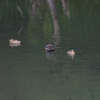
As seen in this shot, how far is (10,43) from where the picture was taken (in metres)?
13.2

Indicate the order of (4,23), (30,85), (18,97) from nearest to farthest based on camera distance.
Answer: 1. (18,97)
2. (30,85)
3. (4,23)

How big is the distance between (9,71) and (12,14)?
46.1ft

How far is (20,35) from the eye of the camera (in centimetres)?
1517


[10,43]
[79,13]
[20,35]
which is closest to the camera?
[10,43]

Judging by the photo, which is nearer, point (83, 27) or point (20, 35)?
point (20, 35)

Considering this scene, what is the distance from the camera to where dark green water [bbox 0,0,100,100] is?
7.58 m

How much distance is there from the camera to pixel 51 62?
10070mm

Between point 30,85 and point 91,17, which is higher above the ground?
point 30,85

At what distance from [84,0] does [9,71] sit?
2060 centimetres

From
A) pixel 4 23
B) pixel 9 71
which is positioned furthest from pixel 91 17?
pixel 9 71

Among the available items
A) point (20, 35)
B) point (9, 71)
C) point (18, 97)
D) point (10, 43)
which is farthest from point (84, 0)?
point (18, 97)

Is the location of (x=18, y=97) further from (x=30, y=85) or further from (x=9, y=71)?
(x=9, y=71)

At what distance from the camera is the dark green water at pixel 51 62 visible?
298 inches

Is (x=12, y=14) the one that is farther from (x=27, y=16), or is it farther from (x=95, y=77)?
(x=95, y=77)
